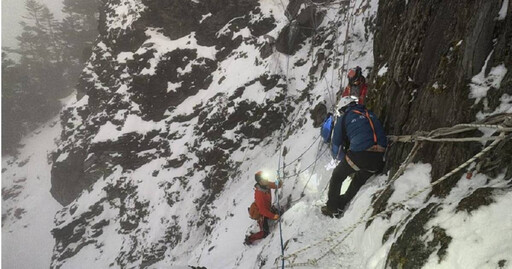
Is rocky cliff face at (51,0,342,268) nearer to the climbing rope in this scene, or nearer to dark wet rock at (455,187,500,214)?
the climbing rope

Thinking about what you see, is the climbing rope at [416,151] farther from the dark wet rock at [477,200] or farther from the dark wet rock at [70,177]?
the dark wet rock at [70,177]

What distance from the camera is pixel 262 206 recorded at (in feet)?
23.2

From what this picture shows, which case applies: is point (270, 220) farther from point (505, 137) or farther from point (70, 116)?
point (70, 116)

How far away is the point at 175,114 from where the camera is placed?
1875 cm

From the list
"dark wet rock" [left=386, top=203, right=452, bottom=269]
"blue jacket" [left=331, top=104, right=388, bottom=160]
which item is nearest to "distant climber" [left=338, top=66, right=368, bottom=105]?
"blue jacket" [left=331, top=104, right=388, bottom=160]

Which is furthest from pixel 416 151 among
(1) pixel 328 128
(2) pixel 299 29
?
(2) pixel 299 29

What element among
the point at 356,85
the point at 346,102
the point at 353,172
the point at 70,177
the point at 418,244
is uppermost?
the point at 346,102

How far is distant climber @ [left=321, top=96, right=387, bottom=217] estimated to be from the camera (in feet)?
14.0

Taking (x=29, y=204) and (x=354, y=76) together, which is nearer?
(x=354, y=76)

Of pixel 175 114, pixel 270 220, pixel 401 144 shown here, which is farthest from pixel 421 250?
pixel 175 114

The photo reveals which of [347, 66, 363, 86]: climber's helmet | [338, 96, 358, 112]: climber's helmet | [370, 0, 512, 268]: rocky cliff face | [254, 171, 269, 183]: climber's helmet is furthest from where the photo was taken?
[254, 171, 269, 183]: climber's helmet

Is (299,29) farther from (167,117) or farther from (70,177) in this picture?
(70,177)

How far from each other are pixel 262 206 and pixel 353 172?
304 cm

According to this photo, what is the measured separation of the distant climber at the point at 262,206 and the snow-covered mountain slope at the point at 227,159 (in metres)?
0.33
